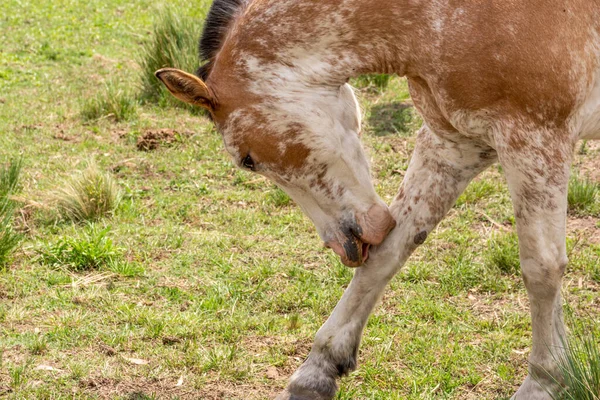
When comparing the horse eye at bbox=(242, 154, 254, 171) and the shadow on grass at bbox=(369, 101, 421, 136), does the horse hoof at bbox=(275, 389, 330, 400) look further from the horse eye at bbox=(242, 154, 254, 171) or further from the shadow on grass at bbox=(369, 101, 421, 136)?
the shadow on grass at bbox=(369, 101, 421, 136)

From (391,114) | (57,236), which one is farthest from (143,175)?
(391,114)

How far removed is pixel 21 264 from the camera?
194 inches

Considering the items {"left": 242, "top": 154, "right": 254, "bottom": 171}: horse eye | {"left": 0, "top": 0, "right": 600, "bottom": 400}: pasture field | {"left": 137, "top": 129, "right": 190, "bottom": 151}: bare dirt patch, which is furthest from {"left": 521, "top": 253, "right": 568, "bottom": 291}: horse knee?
{"left": 137, "top": 129, "right": 190, "bottom": 151}: bare dirt patch

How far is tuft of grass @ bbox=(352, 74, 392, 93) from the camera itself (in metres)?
7.91

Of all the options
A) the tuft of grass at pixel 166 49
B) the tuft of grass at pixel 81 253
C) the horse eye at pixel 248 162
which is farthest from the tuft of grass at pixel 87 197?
the horse eye at pixel 248 162

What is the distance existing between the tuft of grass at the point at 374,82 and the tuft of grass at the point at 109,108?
2.17m

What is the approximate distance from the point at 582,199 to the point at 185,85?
3262 millimetres

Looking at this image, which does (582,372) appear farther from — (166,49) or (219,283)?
(166,49)

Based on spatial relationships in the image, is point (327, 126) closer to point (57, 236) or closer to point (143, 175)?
point (57, 236)

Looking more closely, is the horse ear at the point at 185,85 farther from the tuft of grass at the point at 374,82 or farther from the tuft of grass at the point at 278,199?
the tuft of grass at the point at 374,82

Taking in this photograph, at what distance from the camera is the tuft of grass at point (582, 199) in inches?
213

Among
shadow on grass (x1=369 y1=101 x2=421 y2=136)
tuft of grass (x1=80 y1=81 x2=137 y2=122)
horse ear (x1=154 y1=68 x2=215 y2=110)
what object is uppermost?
horse ear (x1=154 y1=68 x2=215 y2=110)

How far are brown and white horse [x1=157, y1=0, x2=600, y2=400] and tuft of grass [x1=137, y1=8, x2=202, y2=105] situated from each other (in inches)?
174

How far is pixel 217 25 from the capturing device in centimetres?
344
